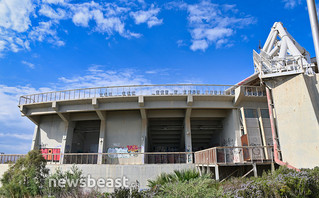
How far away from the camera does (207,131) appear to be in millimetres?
29719

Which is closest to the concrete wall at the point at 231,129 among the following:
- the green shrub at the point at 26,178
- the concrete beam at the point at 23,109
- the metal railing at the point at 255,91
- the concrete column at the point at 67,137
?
the metal railing at the point at 255,91

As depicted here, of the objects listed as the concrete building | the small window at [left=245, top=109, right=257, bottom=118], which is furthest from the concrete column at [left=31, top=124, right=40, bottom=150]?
the small window at [left=245, top=109, right=257, bottom=118]

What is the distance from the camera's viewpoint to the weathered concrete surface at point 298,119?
12.4 meters

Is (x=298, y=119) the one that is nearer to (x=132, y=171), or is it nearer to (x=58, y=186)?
(x=132, y=171)

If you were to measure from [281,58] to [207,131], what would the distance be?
52.1ft

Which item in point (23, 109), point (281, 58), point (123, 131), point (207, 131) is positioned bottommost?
point (123, 131)

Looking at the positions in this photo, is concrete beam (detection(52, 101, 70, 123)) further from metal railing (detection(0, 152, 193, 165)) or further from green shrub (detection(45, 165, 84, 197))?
green shrub (detection(45, 165, 84, 197))

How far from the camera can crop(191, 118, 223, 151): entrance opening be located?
27625 millimetres

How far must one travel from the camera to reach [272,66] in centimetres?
1645

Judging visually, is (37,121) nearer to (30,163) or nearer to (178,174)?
(30,163)

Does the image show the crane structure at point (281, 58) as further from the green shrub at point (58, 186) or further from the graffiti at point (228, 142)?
the green shrub at point (58, 186)

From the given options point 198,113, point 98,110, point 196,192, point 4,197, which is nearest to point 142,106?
point 98,110

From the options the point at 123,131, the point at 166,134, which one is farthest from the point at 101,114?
the point at 166,134

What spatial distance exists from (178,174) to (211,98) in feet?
44.0
